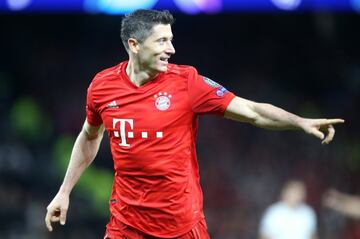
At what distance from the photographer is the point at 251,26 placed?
45.0 feet

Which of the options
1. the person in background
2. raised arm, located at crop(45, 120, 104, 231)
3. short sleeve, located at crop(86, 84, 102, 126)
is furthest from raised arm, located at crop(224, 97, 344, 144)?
the person in background

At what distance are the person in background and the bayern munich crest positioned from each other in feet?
14.9

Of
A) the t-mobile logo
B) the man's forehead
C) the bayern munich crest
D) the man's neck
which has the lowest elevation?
the t-mobile logo

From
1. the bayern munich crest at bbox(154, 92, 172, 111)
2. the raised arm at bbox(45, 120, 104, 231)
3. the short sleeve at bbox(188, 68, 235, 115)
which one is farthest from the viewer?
the raised arm at bbox(45, 120, 104, 231)

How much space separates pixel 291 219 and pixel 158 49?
15.9 feet

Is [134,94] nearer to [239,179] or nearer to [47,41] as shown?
[239,179]

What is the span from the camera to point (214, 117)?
12758 millimetres

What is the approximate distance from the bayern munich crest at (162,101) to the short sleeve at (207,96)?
0.40 ft

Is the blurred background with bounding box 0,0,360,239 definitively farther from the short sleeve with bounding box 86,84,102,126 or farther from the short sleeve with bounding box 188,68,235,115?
the short sleeve with bounding box 188,68,235,115

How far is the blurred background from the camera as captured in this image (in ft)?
38.7

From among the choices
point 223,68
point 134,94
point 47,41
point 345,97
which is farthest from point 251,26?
point 134,94

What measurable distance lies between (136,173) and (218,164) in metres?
7.95

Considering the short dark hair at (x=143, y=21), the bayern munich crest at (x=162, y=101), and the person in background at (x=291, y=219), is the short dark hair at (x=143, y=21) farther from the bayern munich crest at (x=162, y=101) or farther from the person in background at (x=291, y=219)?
the person in background at (x=291, y=219)

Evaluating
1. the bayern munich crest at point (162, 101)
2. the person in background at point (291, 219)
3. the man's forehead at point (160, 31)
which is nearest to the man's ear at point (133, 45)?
the man's forehead at point (160, 31)
